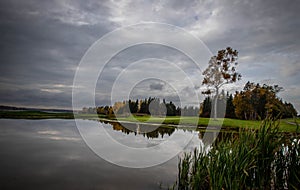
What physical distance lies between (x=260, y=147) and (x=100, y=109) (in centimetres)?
6059

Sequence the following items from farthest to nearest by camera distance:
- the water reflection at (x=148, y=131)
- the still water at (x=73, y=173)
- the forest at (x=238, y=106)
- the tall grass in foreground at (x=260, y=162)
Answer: the forest at (x=238, y=106), the water reflection at (x=148, y=131), the still water at (x=73, y=173), the tall grass in foreground at (x=260, y=162)

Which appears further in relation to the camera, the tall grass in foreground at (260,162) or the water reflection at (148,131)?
the water reflection at (148,131)

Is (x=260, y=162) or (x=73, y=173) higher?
(x=260, y=162)

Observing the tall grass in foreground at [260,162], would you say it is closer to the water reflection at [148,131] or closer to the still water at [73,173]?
the still water at [73,173]

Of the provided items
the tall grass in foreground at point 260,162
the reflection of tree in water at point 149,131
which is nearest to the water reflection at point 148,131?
the reflection of tree in water at point 149,131

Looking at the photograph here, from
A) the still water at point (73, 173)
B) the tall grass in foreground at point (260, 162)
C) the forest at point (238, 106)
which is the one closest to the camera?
the tall grass in foreground at point (260, 162)

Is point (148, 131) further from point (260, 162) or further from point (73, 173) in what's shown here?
point (260, 162)

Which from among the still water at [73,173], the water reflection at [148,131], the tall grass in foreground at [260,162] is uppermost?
the tall grass in foreground at [260,162]

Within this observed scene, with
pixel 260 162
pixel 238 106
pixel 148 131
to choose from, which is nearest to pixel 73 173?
pixel 260 162

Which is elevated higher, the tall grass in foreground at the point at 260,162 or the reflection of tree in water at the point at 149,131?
the tall grass in foreground at the point at 260,162

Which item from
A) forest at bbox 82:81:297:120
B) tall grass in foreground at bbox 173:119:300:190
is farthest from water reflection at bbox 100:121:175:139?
tall grass in foreground at bbox 173:119:300:190

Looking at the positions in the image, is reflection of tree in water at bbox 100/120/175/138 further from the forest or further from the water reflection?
the forest

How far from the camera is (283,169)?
4.80 m

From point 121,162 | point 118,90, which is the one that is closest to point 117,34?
point 118,90
